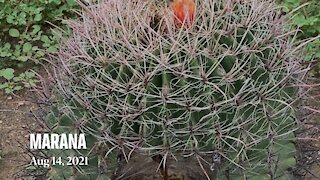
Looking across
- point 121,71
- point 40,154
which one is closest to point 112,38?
point 121,71

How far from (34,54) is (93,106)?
129 cm

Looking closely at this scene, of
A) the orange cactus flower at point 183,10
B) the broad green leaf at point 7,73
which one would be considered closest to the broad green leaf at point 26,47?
the broad green leaf at point 7,73

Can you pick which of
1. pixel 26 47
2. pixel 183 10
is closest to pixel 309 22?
pixel 26 47

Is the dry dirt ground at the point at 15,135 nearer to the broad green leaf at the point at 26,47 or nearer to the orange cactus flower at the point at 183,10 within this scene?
the broad green leaf at the point at 26,47

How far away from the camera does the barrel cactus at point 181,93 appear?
4.53ft

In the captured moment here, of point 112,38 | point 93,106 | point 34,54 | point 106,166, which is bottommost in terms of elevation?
point 106,166

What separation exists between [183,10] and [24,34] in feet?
4.60

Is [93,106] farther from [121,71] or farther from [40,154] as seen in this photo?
[40,154]

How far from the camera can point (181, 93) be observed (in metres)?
1.38

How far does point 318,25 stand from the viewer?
257 cm

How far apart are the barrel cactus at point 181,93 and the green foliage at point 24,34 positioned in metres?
1.12

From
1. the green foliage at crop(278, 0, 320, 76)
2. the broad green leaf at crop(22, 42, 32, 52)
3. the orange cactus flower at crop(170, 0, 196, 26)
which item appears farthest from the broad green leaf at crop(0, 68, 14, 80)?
the orange cactus flower at crop(170, 0, 196, 26)

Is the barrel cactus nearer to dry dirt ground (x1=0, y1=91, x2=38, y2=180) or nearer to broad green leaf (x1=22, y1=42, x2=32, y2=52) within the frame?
dry dirt ground (x1=0, y1=91, x2=38, y2=180)

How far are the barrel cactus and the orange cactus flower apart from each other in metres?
0.02
